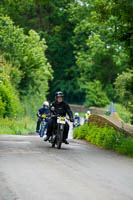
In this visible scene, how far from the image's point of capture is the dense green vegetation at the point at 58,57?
1521 inches

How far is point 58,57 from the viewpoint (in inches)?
2940

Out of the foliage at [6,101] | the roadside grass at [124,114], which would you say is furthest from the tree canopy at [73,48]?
the foliage at [6,101]

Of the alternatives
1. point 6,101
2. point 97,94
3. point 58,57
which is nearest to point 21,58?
point 6,101

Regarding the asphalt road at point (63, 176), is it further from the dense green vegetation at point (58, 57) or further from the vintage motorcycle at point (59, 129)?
the dense green vegetation at point (58, 57)

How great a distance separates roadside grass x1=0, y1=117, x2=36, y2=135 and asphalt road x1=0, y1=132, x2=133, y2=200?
1518 centimetres

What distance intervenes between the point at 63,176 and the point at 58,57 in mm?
65178

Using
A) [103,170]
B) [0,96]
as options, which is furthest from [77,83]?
[103,170]

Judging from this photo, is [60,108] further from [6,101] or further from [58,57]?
[58,57]

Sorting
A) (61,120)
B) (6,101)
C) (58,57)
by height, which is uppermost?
(58,57)

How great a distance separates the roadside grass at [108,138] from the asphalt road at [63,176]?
1463 millimetres

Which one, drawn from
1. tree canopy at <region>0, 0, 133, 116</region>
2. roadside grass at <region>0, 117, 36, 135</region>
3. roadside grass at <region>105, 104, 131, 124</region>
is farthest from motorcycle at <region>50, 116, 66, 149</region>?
roadside grass at <region>105, 104, 131, 124</region>

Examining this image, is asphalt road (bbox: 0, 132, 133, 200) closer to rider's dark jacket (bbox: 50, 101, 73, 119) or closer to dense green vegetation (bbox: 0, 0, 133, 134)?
rider's dark jacket (bbox: 50, 101, 73, 119)

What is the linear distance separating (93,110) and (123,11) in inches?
1715

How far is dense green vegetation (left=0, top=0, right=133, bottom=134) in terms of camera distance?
38.6 m
